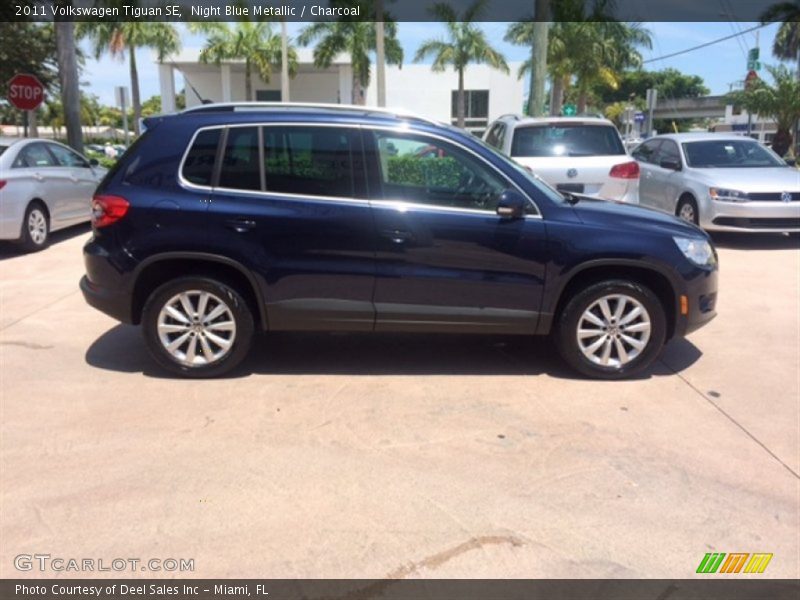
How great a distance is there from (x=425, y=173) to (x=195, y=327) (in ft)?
6.25

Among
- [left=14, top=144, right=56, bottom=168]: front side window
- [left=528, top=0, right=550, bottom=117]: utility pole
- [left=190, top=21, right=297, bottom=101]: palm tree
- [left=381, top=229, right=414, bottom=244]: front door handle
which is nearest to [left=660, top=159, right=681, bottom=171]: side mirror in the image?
[left=528, top=0, right=550, bottom=117]: utility pole

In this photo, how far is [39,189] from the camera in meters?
9.59

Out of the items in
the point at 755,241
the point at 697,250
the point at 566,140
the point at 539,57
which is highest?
Answer: the point at 539,57

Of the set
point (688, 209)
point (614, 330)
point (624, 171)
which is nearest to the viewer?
point (614, 330)

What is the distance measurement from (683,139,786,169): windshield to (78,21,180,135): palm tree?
80.8 ft

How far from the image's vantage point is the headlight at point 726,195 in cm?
982

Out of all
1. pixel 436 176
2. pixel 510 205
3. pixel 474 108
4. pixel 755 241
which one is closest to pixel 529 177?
pixel 510 205

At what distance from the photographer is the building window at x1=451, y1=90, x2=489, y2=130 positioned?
4372cm

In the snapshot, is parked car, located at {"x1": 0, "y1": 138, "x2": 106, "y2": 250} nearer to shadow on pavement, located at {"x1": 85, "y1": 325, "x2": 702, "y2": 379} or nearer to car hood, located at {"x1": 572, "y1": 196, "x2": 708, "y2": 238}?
shadow on pavement, located at {"x1": 85, "y1": 325, "x2": 702, "y2": 379}

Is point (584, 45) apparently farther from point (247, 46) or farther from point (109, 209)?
point (109, 209)

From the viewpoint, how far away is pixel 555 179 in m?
9.05

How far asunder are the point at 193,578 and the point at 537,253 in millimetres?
2975

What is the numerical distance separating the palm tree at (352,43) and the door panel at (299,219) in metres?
26.2

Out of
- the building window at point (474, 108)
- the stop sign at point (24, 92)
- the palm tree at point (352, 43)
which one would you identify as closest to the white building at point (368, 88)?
the building window at point (474, 108)
